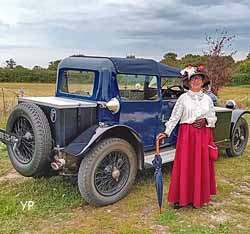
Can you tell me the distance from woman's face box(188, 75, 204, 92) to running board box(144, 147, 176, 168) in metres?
1.23

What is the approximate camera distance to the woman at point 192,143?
4.56 m

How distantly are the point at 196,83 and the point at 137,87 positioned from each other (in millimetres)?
1244

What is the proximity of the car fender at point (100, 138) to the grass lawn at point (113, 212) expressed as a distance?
0.65 meters

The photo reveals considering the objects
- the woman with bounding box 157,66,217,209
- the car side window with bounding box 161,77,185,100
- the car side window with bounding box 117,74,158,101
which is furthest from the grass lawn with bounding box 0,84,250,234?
the car side window with bounding box 161,77,185,100

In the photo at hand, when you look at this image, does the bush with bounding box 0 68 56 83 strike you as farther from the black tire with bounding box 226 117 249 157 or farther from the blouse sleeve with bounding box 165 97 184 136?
the blouse sleeve with bounding box 165 97 184 136

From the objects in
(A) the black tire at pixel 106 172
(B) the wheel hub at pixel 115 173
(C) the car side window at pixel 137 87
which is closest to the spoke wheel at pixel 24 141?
(A) the black tire at pixel 106 172

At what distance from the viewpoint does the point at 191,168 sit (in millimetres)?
4609

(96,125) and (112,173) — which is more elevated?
(96,125)

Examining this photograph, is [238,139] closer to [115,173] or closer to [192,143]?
[192,143]

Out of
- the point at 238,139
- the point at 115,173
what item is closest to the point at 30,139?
the point at 115,173

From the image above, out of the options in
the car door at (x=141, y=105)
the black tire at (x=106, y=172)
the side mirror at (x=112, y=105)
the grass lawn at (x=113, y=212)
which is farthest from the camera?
the car door at (x=141, y=105)

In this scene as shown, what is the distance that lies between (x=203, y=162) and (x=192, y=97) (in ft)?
2.49

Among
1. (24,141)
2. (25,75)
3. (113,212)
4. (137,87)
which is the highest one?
(25,75)

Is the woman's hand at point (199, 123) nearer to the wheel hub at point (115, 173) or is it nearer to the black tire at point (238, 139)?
the wheel hub at point (115, 173)
